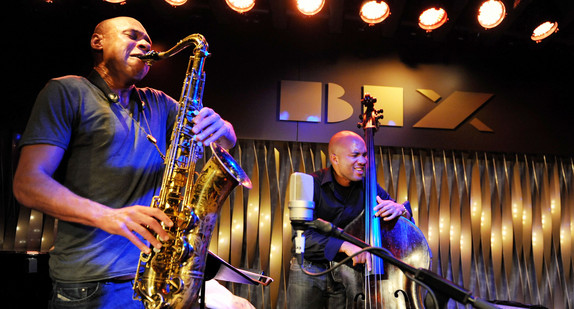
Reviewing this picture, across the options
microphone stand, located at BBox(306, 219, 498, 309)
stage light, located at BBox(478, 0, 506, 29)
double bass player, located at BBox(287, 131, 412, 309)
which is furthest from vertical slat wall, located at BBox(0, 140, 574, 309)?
microphone stand, located at BBox(306, 219, 498, 309)

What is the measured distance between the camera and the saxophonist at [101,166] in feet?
4.82

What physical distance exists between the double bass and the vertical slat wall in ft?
6.57

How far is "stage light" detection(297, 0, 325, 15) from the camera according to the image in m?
4.65

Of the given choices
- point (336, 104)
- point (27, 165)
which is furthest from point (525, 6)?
point (27, 165)

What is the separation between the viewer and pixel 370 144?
3.42 meters

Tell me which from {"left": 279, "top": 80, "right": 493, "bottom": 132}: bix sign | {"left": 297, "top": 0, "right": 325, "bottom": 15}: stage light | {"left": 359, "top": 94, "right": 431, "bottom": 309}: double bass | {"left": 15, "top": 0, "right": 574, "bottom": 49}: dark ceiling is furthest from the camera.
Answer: {"left": 279, "top": 80, "right": 493, "bottom": 132}: bix sign

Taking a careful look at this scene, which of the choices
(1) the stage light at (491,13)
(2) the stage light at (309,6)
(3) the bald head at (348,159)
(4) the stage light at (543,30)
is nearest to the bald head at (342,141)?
(3) the bald head at (348,159)

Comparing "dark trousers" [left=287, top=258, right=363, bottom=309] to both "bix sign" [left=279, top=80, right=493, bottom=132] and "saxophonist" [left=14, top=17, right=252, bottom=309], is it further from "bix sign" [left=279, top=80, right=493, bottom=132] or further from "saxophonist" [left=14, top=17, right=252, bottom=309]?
"bix sign" [left=279, top=80, right=493, bottom=132]

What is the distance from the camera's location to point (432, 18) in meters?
4.88

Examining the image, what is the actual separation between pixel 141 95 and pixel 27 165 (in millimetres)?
649

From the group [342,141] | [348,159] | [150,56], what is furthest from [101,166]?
[342,141]

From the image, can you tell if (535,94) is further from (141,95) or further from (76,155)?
(76,155)

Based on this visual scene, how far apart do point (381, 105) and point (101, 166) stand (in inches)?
155

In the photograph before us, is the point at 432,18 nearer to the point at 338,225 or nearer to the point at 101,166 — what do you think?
the point at 338,225
